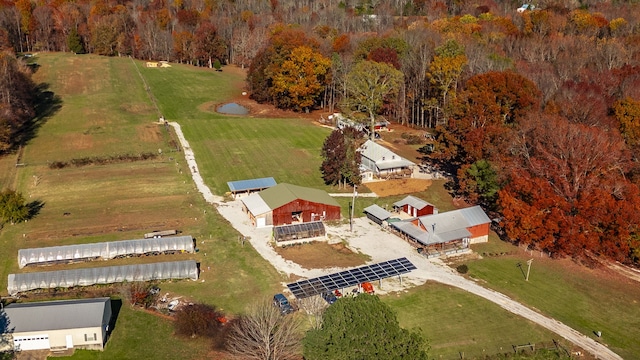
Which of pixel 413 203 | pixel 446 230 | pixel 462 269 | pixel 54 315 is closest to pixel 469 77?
pixel 413 203

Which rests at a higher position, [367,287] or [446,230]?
[446,230]

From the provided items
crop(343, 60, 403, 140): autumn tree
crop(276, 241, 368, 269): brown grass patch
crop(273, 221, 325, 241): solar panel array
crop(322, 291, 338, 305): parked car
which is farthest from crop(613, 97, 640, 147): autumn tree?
crop(322, 291, 338, 305): parked car

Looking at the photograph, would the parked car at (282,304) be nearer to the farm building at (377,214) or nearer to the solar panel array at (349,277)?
the solar panel array at (349,277)

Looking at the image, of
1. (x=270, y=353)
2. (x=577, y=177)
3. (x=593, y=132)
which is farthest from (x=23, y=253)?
(x=593, y=132)

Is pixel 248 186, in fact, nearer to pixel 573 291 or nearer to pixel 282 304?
pixel 282 304

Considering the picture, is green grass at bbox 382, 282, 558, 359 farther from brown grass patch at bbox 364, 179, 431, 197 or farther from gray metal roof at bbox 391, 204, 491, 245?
brown grass patch at bbox 364, 179, 431, 197

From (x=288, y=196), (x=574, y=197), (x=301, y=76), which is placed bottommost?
(x=288, y=196)

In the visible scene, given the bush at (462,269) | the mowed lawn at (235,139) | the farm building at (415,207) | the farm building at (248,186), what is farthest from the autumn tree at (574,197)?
the farm building at (248,186)
